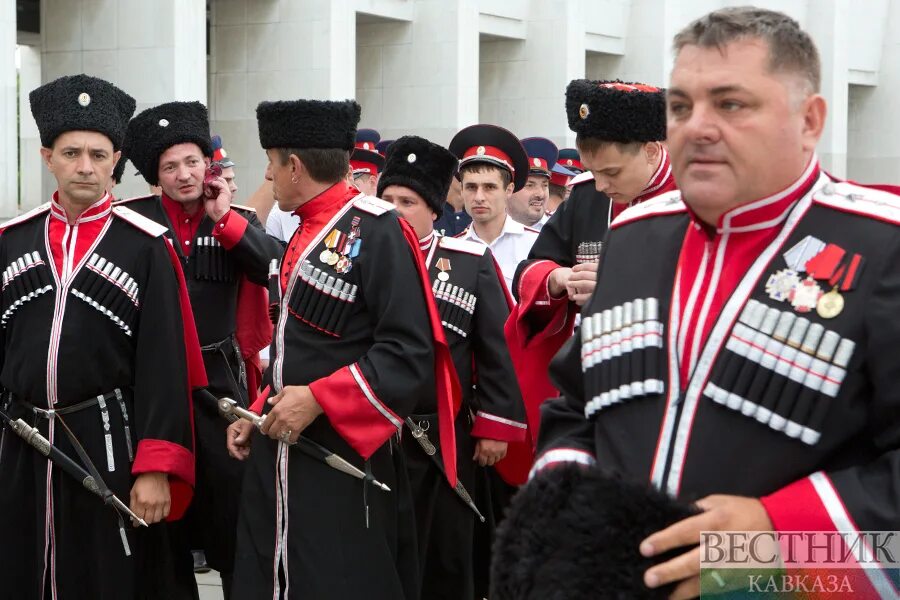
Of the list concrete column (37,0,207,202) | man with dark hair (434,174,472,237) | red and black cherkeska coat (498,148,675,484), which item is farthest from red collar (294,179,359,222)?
concrete column (37,0,207,202)

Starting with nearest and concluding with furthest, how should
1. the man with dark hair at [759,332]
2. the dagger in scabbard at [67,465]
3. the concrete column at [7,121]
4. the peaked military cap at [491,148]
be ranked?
the man with dark hair at [759,332] → the dagger in scabbard at [67,465] → the peaked military cap at [491,148] → the concrete column at [7,121]

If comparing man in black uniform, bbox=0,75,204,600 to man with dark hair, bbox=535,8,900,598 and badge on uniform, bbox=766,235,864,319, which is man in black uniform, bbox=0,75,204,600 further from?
badge on uniform, bbox=766,235,864,319

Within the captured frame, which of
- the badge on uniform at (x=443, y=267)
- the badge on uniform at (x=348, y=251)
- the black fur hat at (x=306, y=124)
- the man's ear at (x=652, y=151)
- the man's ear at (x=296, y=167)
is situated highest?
the black fur hat at (x=306, y=124)

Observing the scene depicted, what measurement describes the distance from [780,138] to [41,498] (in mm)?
3381

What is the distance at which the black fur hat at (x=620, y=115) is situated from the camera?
4371 mm

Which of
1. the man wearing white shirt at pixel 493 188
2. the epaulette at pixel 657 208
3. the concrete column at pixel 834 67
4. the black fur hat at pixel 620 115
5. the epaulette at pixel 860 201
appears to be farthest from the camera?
the concrete column at pixel 834 67

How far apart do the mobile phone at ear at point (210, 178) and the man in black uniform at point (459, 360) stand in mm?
802

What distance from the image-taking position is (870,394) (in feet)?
7.67

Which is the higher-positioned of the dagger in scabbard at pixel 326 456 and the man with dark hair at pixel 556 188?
the man with dark hair at pixel 556 188

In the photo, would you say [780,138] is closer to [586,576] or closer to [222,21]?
[586,576]

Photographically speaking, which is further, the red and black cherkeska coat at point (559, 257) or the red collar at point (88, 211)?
the red collar at point (88, 211)

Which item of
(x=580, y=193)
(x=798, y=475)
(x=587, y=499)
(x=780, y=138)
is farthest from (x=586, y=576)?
(x=580, y=193)

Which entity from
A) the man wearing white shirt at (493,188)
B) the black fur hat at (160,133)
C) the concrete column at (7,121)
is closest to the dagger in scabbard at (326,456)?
the black fur hat at (160,133)

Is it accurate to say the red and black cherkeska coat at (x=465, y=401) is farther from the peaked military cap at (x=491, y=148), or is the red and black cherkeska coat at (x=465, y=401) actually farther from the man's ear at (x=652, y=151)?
the peaked military cap at (x=491, y=148)
